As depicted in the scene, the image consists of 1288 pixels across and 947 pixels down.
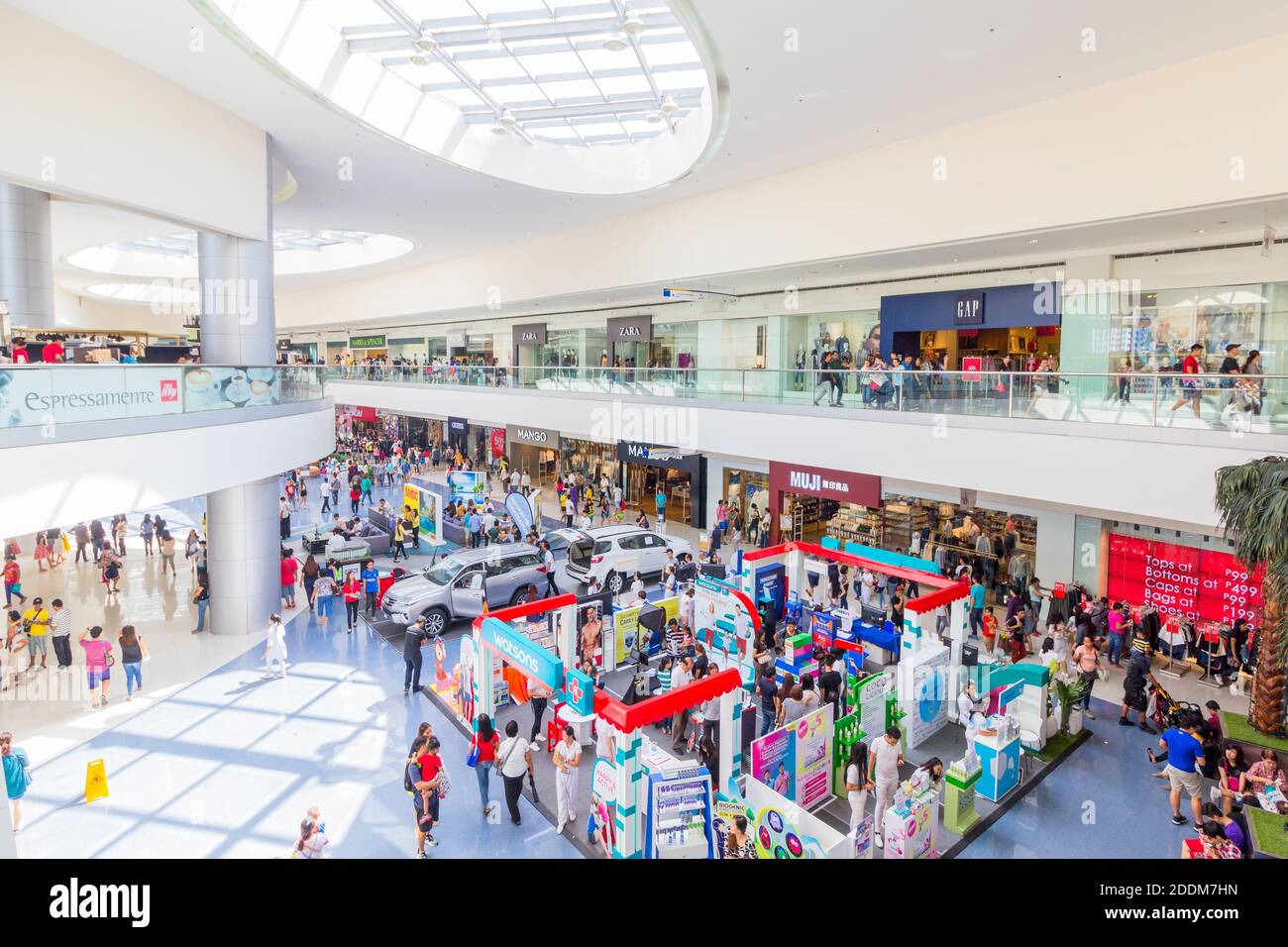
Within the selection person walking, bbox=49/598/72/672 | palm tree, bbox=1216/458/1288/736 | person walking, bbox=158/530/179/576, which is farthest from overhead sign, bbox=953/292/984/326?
person walking, bbox=158/530/179/576

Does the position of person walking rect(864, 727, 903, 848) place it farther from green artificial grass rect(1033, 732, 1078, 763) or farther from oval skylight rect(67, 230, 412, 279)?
oval skylight rect(67, 230, 412, 279)

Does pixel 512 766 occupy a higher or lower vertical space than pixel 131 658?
lower

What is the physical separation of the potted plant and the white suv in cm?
883

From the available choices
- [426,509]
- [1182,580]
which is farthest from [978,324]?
[426,509]

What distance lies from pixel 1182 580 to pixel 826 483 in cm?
683

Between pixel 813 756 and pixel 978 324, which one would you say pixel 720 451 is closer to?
pixel 978 324

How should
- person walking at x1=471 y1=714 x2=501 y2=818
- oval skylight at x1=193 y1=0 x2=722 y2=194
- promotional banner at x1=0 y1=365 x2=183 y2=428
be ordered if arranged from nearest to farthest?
person walking at x1=471 y1=714 x2=501 y2=818, promotional banner at x1=0 y1=365 x2=183 y2=428, oval skylight at x1=193 y1=0 x2=722 y2=194

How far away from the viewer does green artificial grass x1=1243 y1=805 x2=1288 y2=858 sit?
7.75 m

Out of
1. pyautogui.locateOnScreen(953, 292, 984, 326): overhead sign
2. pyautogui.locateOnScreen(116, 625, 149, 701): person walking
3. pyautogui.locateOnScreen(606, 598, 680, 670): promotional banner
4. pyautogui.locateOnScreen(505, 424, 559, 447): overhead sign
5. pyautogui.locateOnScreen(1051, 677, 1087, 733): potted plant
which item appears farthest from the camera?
pyautogui.locateOnScreen(505, 424, 559, 447): overhead sign

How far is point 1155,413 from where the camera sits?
1099 cm

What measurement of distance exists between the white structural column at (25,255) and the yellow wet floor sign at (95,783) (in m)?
10.1

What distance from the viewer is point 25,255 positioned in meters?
14.7

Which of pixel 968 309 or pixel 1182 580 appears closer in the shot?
pixel 1182 580

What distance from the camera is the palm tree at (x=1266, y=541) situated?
28.5 ft
